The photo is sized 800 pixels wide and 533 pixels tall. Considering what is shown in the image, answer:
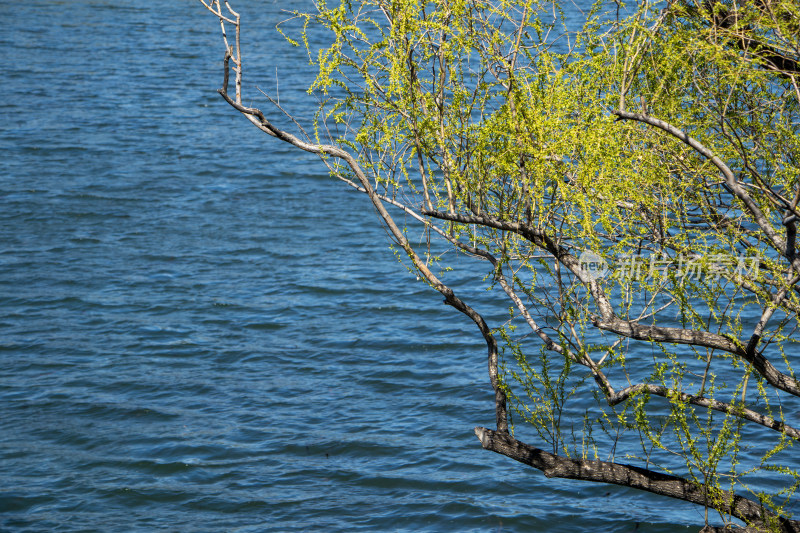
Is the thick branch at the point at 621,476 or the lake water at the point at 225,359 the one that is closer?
the thick branch at the point at 621,476

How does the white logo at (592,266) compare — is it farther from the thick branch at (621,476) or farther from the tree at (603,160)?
the thick branch at (621,476)

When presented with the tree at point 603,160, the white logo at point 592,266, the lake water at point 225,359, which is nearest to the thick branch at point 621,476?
the tree at point 603,160

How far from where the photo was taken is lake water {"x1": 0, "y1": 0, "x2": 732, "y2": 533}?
10055 millimetres

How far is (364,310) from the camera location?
48.4 ft

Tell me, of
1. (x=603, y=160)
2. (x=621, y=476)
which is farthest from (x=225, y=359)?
(x=603, y=160)

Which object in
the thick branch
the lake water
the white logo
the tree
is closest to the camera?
the tree

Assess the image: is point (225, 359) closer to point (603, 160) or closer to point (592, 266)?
point (592, 266)

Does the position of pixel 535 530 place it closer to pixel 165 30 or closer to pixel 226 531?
pixel 226 531

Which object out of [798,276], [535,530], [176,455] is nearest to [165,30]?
[176,455]

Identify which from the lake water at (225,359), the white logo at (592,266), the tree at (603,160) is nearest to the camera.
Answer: the tree at (603,160)

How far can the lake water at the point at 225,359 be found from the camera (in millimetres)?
10055

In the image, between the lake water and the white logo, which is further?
the lake water

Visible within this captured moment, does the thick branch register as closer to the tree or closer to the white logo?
the tree

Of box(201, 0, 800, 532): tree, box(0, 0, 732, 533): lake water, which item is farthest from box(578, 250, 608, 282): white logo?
box(0, 0, 732, 533): lake water
